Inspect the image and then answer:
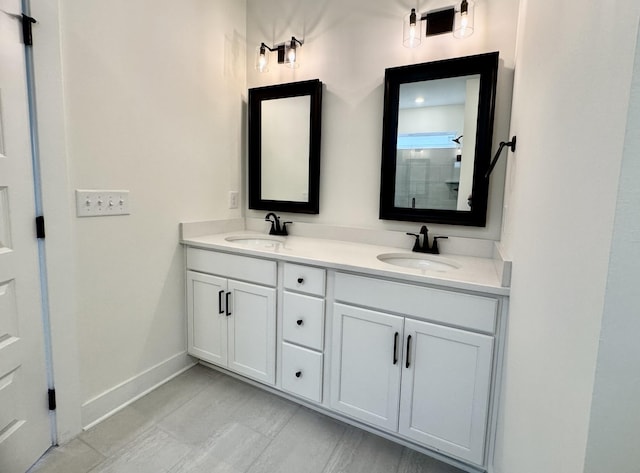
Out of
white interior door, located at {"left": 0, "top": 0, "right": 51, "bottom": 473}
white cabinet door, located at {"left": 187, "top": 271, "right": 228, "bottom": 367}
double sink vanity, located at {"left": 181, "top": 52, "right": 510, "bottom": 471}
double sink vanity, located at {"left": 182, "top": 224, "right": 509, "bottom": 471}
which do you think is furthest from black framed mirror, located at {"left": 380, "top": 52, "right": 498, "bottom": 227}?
white interior door, located at {"left": 0, "top": 0, "right": 51, "bottom": 473}

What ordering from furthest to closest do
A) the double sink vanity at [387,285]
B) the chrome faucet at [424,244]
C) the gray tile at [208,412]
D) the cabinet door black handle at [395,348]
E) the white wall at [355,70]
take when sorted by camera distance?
the chrome faucet at [424,244]
the white wall at [355,70]
the gray tile at [208,412]
the cabinet door black handle at [395,348]
the double sink vanity at [387,285]

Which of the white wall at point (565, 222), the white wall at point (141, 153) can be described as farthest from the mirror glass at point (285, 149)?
the white wall at point (565, 222)

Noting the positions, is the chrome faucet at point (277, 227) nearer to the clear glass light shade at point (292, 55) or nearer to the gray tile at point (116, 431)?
the clear glass light shade at point (292, 55)

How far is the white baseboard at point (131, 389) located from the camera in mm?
1626

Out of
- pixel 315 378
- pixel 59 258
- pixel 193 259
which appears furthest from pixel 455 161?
pixel 59 258

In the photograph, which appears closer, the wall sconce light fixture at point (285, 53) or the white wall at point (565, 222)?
the white wall at point (565, 222)

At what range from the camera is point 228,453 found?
1.48 m

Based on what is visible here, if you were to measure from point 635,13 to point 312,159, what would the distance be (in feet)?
5.97

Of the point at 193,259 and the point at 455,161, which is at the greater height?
the point at 455,161

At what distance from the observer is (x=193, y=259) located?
2045 millimetres

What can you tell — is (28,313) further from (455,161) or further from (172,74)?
(455,161)

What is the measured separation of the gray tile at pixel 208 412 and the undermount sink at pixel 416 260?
112 centimetres

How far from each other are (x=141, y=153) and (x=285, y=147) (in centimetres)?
91

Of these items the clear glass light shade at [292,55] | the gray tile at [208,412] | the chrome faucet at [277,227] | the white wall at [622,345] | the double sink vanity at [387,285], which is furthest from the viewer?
the chrome faucet at [277,227]
